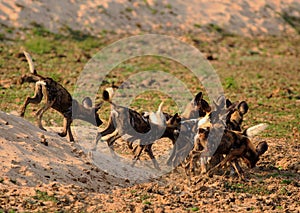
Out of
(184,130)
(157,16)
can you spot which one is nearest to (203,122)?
(184,130)

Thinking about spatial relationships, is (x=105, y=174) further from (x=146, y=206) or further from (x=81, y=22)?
(x=81, y=22)

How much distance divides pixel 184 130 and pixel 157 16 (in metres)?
21.8

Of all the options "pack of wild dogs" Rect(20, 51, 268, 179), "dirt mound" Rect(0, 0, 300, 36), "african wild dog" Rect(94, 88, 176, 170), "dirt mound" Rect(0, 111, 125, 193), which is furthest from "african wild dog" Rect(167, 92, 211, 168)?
"dirt mound" Rect(0, 0, 300, 36)

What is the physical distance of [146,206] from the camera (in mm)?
9922

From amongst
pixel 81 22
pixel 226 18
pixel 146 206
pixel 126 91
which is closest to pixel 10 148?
pixel 146 206

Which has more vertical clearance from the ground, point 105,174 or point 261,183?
point 261,183

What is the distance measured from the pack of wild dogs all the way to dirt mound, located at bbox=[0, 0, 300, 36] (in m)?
16.3

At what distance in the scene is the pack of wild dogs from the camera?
1208 centimetres

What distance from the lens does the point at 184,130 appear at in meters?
13.1

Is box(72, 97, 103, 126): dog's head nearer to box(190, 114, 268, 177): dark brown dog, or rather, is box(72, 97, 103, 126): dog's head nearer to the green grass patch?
box(190, 114, 268, 177): dark brown dog

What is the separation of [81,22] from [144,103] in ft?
41.2

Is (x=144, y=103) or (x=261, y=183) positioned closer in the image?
(x=261, y=183)

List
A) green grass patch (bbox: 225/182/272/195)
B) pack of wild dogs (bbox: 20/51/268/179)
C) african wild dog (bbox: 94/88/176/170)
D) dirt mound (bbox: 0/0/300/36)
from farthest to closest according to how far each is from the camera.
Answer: dirt mound (bbox: 0/0/300/36), african wild dog (bbox: 94/88/176/170), pack of wild dogs (bbox: 20/51/268/179), green grass patch (bbox: 225/182/272/195)

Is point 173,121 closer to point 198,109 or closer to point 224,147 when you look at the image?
point 198,109
